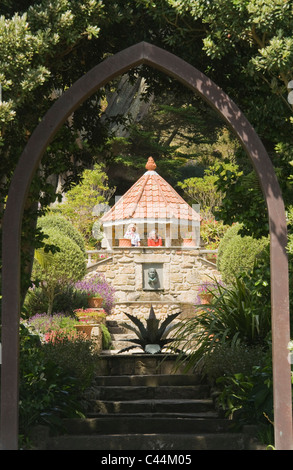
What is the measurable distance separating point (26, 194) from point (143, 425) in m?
2.68

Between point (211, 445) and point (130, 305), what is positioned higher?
point (130, 305)

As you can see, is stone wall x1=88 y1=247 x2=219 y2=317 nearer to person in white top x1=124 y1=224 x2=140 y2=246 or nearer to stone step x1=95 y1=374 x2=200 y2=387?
person in white top x1=124 y1=224 x2=140 y2=246

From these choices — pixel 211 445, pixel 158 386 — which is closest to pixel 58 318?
pixel 158 386

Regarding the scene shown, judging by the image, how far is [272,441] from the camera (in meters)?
5.19

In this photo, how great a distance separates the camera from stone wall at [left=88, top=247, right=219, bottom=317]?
15891 millimetres

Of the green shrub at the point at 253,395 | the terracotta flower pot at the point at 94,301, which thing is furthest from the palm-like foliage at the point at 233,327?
the terracotta flower pot at the point at 94,301

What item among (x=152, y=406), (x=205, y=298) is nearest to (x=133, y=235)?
(x=205, y=298)

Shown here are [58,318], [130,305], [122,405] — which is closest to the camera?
[122,405]

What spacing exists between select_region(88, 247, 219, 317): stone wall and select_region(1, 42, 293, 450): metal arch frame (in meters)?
11.1

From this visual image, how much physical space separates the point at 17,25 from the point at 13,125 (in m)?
0.81

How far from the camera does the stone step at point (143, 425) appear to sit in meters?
6.01

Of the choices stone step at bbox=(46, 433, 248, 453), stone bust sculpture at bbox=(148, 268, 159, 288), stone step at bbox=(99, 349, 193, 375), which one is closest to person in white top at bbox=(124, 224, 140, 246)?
stone bust sculpture at bbox=(148, 268, 159, 288)

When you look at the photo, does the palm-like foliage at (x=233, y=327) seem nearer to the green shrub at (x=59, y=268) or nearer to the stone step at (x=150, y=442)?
the stone step at (x=150, y=442)
